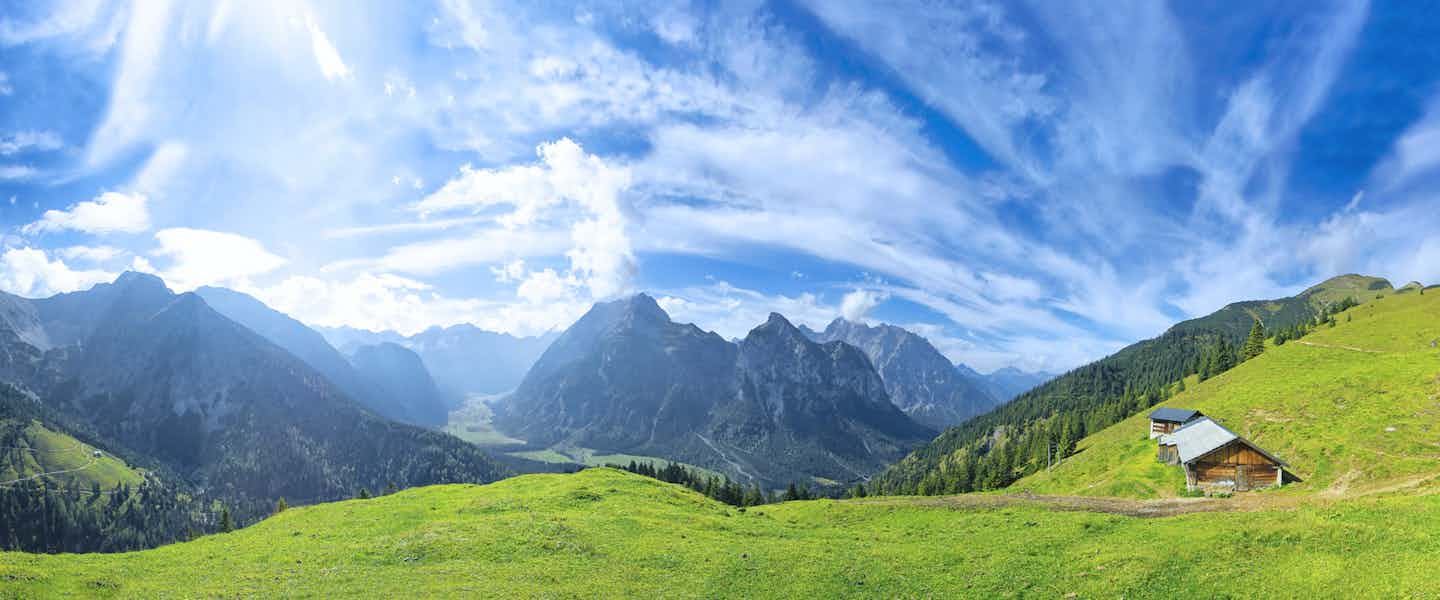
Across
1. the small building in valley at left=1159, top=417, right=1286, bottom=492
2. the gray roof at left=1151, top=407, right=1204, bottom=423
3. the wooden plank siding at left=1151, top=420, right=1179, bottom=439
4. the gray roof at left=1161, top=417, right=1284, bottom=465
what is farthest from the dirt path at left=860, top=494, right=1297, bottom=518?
the wooden plank siding at left=1151, top=420, right=1179, bottom=439

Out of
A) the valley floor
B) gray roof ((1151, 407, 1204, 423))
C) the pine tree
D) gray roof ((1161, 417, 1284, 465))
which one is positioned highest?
the pine tree

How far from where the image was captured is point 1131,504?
51062 millimetres

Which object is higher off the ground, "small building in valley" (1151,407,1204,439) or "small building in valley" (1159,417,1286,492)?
"small building in valley" (1151,407,1204,439)

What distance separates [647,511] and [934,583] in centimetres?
2905

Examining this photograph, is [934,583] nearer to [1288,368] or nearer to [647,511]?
[647,511]

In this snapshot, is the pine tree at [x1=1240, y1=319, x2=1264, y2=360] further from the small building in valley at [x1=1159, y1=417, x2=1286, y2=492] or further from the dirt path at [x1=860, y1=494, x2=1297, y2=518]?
the dirt path at [x1=860, y1=494, x2=1297, y2=518]

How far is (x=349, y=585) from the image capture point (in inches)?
1293

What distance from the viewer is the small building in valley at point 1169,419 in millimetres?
90294

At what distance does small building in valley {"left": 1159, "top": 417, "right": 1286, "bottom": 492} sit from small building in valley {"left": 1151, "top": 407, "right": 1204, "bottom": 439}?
24646mm

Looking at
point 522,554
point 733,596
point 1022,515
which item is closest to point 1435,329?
point 1022,515

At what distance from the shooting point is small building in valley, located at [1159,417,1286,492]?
207 feet

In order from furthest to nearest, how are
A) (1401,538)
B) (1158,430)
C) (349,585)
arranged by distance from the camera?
(1158,430), (349,585), (1401,538)

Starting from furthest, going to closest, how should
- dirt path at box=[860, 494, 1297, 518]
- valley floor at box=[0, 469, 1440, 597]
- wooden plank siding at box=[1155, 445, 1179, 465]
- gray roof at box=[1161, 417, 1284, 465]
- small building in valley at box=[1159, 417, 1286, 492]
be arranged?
wooden plank siding at box=[1155, 445, 1179, 465], gray roof at box=[1161, 417, 1284, 465], small building in valley at box=[1159, 417, 1286, 492], dirt path at box=[860, 494, 1297, 518], valley floor at box=[0, 469, 1440, 597]

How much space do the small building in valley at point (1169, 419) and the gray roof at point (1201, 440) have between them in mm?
15527
